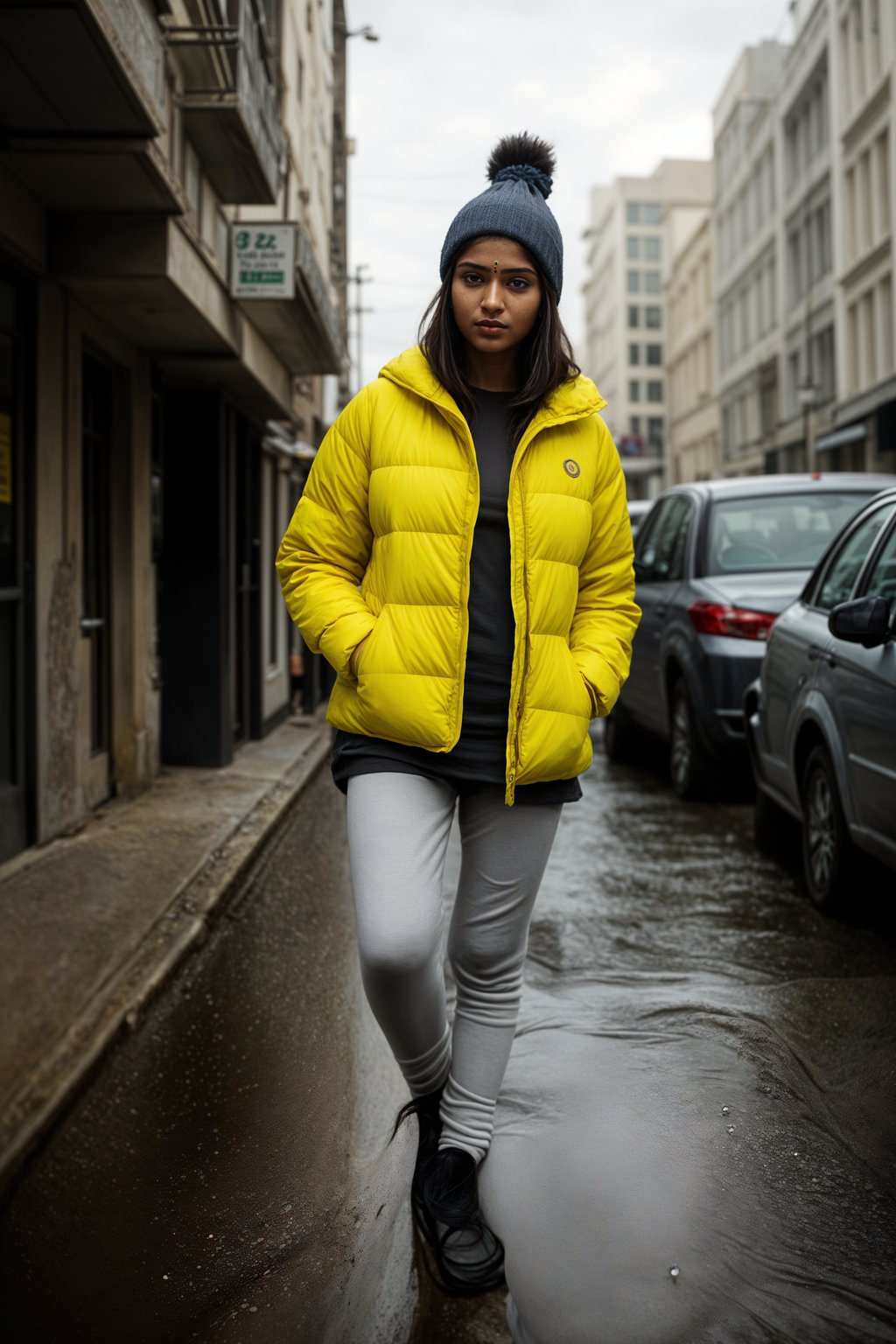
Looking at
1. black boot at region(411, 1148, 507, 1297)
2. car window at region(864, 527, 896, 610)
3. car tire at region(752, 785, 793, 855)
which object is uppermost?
car window at region(864, 527, 896, 610)

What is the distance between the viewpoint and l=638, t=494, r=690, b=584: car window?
951 cm

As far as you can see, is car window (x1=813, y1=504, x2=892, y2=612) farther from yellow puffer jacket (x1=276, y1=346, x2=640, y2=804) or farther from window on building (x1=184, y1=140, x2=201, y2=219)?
window on building (x1=184, y1=140, x2=201, y2=219)

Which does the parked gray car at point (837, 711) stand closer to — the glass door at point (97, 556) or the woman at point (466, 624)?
the woman at point (466, 624)

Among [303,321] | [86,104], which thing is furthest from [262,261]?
[86,104]

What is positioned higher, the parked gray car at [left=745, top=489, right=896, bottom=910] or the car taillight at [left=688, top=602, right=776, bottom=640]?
the car taillight at [left=688, top=602, right=776, bottom=640]

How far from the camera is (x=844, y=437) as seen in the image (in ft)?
110

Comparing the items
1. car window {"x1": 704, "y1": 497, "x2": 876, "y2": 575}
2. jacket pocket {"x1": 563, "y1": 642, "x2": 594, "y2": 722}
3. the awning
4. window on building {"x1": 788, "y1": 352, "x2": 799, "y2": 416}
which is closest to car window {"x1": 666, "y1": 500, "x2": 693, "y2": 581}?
car window {"x1": 704, "y1": 497, "x2": 876, "y2": 575}

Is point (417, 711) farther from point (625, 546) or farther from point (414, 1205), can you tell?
point (414, 1205)

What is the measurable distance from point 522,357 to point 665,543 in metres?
6.97

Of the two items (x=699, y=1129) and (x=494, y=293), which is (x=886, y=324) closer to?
(x=699, y=1129)

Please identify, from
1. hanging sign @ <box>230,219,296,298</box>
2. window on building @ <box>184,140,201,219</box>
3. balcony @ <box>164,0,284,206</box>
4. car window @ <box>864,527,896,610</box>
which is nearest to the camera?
car window @ <box>864,527,896,610</box>

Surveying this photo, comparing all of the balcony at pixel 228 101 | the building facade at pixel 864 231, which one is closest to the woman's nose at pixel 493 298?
the balcony at pixel 228 101

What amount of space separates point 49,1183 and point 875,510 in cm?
421

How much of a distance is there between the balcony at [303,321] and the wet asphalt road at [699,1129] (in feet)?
22.2
